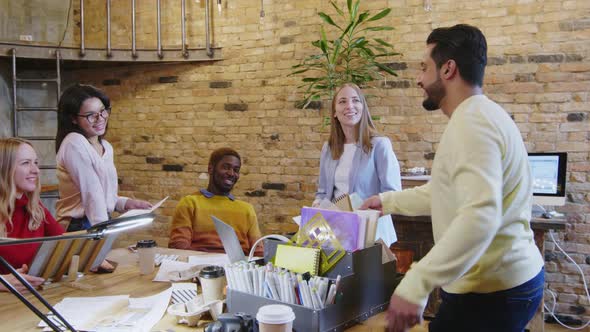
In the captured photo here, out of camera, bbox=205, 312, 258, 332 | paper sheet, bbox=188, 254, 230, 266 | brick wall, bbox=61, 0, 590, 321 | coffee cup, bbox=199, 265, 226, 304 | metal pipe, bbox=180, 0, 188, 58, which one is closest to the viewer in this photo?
camera, bbox=205, 312, 258, 332

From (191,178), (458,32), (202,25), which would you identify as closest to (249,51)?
(202,25)

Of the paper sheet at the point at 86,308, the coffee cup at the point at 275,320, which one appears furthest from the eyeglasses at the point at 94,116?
the coffee cup at the point at 275,320

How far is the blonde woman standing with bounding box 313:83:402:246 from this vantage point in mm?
2926

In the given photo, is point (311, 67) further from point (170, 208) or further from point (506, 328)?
point (506, 328)

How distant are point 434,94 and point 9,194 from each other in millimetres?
1795

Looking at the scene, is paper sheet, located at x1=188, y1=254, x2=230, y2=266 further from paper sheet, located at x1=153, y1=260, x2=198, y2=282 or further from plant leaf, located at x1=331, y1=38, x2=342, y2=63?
plant leaf, located at x1=331, y1=38, x2=342, y2=63

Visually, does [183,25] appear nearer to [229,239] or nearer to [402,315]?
[229,239]

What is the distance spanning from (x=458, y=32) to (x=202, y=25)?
4364mm

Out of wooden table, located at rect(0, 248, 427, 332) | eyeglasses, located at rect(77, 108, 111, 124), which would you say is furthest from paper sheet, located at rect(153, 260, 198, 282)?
eyeglasses, located at rect(77, 108, 111, 124)

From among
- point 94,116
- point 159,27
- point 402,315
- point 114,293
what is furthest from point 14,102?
point 402,315

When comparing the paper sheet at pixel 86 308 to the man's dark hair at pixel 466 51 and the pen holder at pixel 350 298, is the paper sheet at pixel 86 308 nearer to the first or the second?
the pen holder at pixel 350 298

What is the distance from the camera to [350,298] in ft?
4.92

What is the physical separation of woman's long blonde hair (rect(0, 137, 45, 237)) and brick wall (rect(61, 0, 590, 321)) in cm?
302

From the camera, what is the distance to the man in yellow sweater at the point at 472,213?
124 cm
